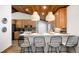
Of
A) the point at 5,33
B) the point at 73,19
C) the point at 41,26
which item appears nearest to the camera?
the point at 73,19

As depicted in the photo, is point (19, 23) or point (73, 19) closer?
point (73, 19)

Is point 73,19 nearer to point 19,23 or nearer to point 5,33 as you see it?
point 5,33

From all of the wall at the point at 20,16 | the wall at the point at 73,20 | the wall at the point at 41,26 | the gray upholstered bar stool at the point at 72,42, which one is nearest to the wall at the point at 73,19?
the wall at the point at 73,20

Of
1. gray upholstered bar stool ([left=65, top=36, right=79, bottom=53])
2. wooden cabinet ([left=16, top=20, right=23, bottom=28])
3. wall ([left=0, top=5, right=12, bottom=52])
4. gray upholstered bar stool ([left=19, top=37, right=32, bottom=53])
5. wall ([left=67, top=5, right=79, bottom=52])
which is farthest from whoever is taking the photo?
wooden cabinet ([left=16, top=20, right=23, bottom=28])

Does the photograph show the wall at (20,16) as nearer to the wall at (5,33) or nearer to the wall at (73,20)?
the wall at (5,33)

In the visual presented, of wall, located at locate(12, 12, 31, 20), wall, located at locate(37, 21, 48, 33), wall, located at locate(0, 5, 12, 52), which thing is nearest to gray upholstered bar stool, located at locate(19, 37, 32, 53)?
wall, located at locate(0, 5, 12, 52)

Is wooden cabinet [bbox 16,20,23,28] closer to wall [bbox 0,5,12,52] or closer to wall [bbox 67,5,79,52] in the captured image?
wall [bbox 0,5,12,52]

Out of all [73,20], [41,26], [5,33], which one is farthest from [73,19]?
[41,26]

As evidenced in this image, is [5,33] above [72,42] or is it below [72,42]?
above
